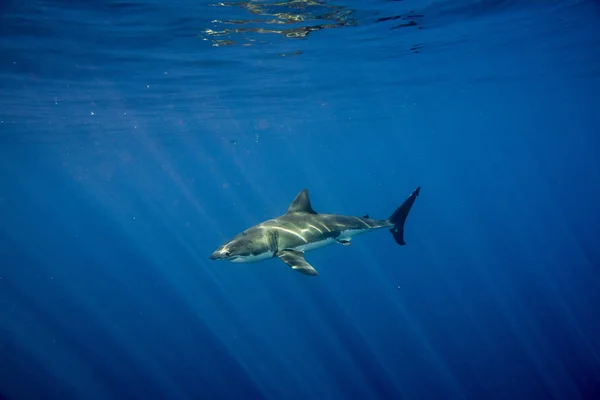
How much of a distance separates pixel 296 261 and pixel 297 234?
4.41ft

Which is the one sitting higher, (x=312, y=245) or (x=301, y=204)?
(x=301, y=204)

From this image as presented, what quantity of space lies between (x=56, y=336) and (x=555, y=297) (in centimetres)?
2945

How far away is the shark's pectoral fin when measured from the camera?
7.44m

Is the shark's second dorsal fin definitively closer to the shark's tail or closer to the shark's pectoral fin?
the shark's pectoral fin

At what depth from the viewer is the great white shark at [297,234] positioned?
805 cm

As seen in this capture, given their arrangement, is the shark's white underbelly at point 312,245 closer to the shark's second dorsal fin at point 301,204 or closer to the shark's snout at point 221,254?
the shark's second dorsal fin at point 301,204

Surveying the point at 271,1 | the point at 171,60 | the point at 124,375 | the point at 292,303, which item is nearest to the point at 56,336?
the point at 124,375

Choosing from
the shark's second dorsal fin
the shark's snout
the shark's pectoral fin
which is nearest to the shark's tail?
the shark's second dorsal fin

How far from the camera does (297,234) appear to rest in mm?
9219

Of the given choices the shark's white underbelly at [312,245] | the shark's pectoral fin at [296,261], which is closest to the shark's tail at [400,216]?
the shark's white underbelly at [312,245]

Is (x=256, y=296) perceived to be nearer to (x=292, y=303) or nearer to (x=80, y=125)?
(x=292, y=303)

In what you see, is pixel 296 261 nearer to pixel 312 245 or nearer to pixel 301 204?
pixel 312 245

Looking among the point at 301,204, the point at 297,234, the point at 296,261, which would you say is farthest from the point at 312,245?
the point at 296,261

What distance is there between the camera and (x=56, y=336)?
21.3 meters
